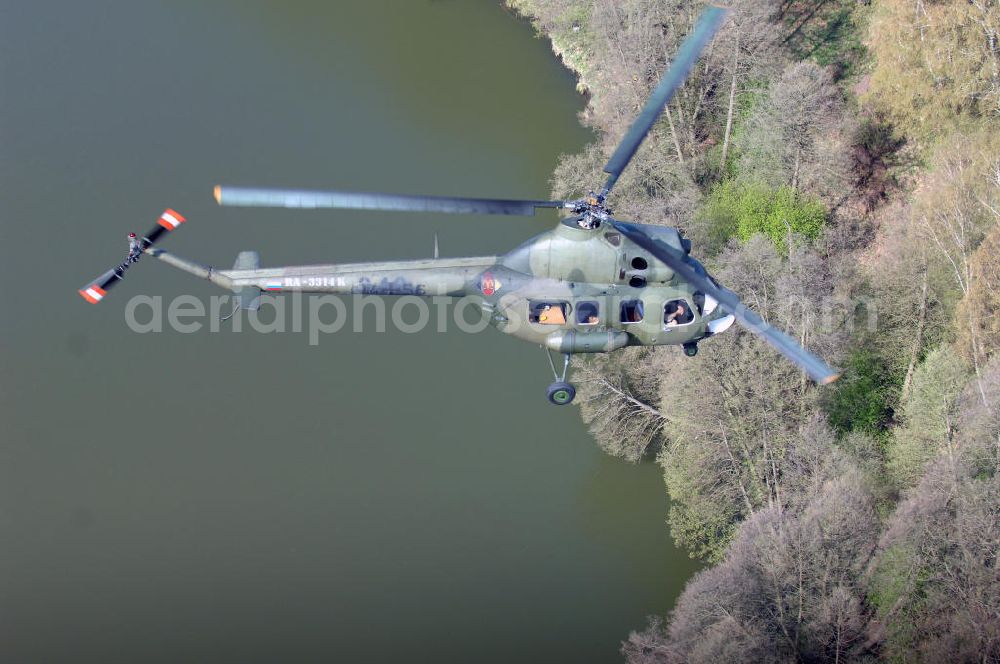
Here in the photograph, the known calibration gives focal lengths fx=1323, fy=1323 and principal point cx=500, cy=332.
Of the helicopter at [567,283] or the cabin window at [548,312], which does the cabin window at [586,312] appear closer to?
the helicopter at [567,283]

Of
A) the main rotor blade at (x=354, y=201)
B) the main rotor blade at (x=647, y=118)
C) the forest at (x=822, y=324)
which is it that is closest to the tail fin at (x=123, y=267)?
the main rotor blade at (x=354, y=201)

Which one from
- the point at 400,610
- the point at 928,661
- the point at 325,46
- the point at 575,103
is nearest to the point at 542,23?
the point at 575,103

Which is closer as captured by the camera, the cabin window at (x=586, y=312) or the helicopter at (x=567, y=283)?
the helicopter at (x=567, y=283)

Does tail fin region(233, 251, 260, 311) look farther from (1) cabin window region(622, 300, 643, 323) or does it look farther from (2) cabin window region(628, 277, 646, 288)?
(2) cabin window region(628, 277, 646, 288)

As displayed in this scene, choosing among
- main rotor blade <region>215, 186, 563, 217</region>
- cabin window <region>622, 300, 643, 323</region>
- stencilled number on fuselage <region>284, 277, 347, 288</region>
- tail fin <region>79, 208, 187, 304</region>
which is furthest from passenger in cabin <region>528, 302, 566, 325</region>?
tail fin <region>79, 208, 187, 304</region>

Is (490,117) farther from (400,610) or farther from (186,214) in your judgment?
(400,610)

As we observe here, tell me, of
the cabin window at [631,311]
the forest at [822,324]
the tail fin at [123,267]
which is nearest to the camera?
the cabin window at [631,311]

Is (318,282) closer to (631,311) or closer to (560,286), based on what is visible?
(560,286)
